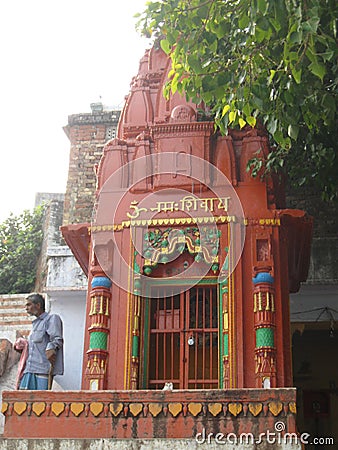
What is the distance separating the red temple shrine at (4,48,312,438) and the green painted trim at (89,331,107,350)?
0.05 ft

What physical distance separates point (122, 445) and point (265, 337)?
2.82m

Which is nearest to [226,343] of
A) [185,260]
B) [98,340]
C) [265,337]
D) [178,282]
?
[265,337]

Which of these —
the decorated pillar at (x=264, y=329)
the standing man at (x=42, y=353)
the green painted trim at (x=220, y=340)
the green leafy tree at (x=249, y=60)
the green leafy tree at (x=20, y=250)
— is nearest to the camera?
the green leafy tree at (x=249, y=60)

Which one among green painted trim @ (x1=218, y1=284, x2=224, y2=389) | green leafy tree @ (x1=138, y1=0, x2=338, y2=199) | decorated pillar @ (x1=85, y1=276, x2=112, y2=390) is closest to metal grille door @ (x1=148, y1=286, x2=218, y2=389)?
green painted trim @ (x1=218, y1=284, x2=224, y2=389)

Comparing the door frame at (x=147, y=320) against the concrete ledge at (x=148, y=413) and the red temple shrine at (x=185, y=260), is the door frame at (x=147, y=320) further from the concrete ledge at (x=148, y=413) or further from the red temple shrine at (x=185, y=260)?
the concrete ledge at (x=148, y=413)

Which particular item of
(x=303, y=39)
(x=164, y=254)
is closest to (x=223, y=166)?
(x=164, y=254)

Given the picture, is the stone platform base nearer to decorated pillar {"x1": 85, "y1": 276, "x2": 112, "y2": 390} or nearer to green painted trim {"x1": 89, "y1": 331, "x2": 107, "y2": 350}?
decorated pillar {"x1": 85, "y1": 276, "x2": 112, "y2": 390}

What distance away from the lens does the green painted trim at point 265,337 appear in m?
9.70

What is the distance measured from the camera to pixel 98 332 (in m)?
10.1

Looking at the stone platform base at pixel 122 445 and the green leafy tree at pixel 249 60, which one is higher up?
the green leafy tree at pixel 249 60

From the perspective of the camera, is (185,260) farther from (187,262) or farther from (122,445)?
(122,445)

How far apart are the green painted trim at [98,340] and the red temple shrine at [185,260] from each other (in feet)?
0.05

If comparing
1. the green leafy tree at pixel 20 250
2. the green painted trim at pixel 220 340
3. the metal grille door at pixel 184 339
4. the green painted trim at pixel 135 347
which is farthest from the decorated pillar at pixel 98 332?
the green leafy tree at pixel 20 250

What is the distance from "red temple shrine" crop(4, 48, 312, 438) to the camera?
9906 millimetres
